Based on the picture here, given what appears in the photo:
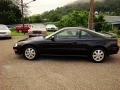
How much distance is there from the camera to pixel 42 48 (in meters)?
10.6

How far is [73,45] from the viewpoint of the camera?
10.4 m

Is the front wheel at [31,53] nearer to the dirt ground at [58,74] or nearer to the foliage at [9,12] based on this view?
the dirt ground at [58,74]

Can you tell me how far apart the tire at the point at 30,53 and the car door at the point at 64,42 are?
56 centimetres

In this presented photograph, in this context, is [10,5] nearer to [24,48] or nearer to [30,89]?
[24,48]

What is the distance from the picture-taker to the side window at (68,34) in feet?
34.6

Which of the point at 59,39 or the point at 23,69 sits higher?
the point at 59,39

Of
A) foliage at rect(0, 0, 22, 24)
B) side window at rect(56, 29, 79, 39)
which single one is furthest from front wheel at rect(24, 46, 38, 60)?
foliage at rect(0, 0, 22, 24)

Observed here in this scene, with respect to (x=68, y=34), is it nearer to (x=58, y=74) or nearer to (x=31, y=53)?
(x=31, y=53)

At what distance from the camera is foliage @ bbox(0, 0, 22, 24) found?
53.8 m

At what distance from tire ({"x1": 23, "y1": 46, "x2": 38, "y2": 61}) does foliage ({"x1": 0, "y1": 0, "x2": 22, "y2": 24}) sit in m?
44.2

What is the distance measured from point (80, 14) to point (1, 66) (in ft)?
118

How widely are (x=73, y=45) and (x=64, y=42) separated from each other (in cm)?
39

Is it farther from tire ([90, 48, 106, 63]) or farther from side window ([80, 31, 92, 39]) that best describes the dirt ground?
side window ([80, 31, 92, 39])

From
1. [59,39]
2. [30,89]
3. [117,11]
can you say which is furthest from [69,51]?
[117,11]
